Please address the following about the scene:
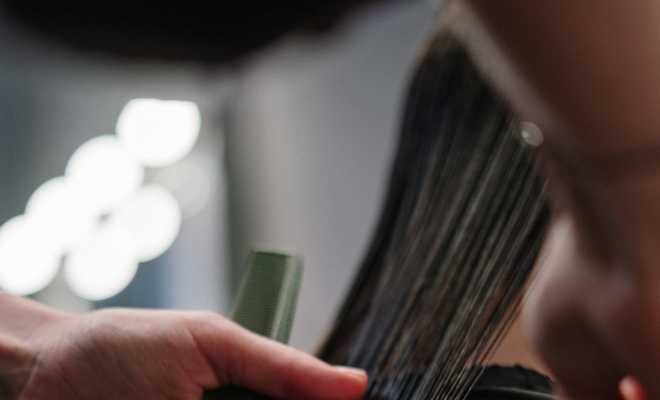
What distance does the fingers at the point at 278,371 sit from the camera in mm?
378

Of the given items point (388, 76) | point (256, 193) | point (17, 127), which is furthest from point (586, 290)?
point (17, 127)

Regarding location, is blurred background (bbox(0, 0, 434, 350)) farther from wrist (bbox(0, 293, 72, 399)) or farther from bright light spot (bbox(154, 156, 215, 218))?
wrist (bbox(0, 293, 72, 399))

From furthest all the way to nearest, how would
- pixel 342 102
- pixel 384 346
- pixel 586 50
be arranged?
pixel 342 102
pixel 384 346
pixel 586 50

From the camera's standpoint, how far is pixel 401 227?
46 centimetres

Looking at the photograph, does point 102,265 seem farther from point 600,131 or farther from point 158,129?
point 600,131

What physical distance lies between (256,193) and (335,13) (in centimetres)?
50

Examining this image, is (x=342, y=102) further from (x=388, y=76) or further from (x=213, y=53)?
(x=213, y=53)

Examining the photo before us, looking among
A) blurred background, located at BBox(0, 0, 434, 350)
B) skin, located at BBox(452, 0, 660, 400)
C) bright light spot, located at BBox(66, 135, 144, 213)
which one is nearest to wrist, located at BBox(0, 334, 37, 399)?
skin, located at BBox(452, 0, 660, 400)

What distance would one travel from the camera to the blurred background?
5.36ft

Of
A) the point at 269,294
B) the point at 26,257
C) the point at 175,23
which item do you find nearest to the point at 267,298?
the point at 269,294

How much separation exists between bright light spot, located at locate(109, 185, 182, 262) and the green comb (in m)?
1.55

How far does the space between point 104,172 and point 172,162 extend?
18 cm

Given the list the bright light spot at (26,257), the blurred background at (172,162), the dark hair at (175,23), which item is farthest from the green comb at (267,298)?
the bright light spot at (26,257)

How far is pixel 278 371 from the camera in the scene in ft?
1.25
